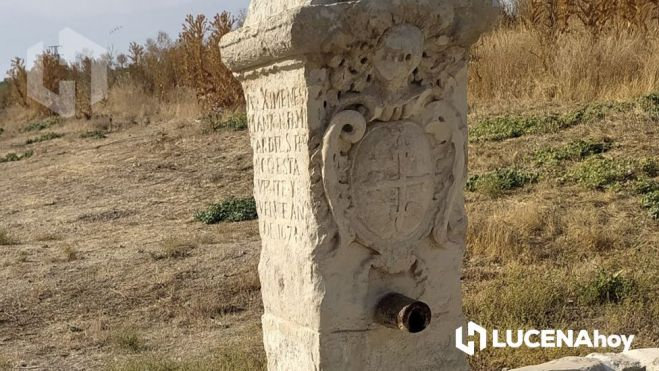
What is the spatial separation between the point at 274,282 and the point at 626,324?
8.81 ft

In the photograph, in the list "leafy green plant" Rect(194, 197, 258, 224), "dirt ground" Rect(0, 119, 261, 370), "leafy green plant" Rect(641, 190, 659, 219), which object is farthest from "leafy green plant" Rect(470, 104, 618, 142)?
"dirt ground" Rect(0, 119, 261, 370)

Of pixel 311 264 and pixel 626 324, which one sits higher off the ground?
pixel 311 264

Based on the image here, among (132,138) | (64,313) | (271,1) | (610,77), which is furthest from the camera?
(132,138)

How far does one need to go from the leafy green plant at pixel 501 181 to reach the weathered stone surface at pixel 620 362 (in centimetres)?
347

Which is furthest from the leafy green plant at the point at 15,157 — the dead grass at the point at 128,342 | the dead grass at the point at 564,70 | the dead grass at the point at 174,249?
the dead grass at the point at 128,342

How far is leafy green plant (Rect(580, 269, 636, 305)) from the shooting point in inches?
214

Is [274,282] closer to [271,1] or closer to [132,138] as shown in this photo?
[271,1]

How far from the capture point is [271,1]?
327 cm

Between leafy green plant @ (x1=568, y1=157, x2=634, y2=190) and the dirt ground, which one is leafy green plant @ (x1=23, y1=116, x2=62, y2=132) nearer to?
the dirt ground

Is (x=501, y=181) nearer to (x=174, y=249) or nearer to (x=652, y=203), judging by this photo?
(x=652, y=203)

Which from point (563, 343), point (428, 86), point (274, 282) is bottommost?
point (563, 343)

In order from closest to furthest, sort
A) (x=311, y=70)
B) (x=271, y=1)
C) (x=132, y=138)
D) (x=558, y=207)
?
(x=311, y=70) → (x=271, y=1) → (x=558, y=207) → (x=132, y=138)

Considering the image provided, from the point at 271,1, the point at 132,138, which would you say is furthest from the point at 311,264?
the point at 132,138

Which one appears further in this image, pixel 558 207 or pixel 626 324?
pixel 558 207
